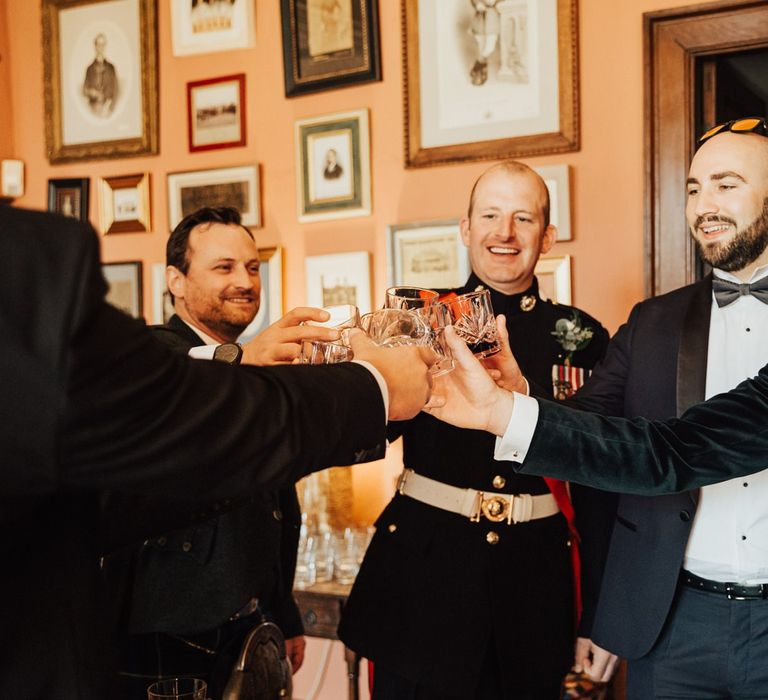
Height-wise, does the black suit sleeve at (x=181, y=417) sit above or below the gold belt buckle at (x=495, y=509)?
above

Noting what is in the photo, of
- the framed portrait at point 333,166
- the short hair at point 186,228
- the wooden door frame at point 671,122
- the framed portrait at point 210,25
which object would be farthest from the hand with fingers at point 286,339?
the framed portrait at point 210,25

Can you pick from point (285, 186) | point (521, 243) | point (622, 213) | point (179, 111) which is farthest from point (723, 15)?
point (179, 111)

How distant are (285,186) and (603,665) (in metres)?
2.34

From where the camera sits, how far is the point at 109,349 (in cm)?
87

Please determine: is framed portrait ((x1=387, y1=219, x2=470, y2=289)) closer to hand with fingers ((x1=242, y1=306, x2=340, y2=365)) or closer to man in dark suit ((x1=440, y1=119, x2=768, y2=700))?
man in dark suit ((x1=440, y1=119, x2=768, y2=700))

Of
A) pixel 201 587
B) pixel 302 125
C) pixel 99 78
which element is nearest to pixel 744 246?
pixel 201 587

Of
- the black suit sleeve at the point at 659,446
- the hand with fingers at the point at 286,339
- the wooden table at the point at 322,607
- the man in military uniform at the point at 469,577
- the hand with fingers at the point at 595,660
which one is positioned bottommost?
the wooden table at the point at 322,607

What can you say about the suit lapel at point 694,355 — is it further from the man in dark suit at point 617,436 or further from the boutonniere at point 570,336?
the boutonniere at point 570,336

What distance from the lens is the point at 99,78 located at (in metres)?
4.04

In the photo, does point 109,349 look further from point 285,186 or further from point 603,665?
point 285,186

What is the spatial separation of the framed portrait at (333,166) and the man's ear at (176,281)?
109cm

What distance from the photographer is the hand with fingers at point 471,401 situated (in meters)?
1.67

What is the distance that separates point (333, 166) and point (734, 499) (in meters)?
2.17

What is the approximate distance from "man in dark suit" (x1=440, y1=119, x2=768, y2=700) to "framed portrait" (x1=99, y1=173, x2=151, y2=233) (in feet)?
8.14
